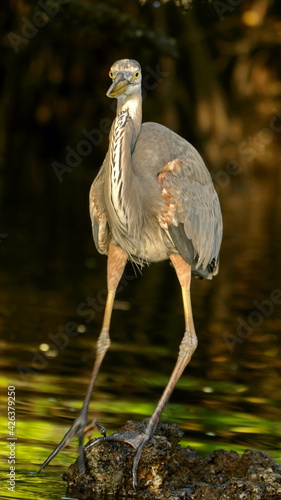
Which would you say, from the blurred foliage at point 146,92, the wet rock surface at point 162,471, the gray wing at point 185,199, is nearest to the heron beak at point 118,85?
the gray wing at point 185,199

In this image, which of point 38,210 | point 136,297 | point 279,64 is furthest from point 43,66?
point 136,297

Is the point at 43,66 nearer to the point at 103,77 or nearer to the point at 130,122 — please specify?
the point at 103,77

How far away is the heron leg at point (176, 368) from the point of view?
6949 millimetres

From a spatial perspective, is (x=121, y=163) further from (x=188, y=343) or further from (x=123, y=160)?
(x=188, y=343)

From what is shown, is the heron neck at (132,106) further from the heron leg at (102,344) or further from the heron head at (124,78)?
the heron leg at (102,344)

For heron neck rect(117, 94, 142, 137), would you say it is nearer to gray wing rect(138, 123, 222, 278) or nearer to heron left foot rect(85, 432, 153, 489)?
gray wing rect(138, 123, 222, 278)

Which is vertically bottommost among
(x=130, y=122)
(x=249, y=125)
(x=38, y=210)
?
(x=130, y=122)

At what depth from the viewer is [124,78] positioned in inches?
295

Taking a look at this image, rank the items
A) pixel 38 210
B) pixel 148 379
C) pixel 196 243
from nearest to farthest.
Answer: pixel 196 243 → pixel 148 379 → pixel 38 210

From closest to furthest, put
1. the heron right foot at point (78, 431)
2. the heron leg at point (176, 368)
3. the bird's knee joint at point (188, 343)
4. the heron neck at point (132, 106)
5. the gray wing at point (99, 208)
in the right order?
1. the heron leg at point (176, 368)
2. the heron right foot at point (78, 431)
3. the heron neck at point (132, 106)
4. the bird's knee joint at point (188, 343)
5. the gray wing at point (99, 208)

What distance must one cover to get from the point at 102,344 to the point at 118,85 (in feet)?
5.63

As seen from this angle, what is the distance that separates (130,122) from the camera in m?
7.57

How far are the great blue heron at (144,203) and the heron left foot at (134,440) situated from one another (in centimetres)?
42

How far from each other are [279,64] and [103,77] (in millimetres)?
5547
